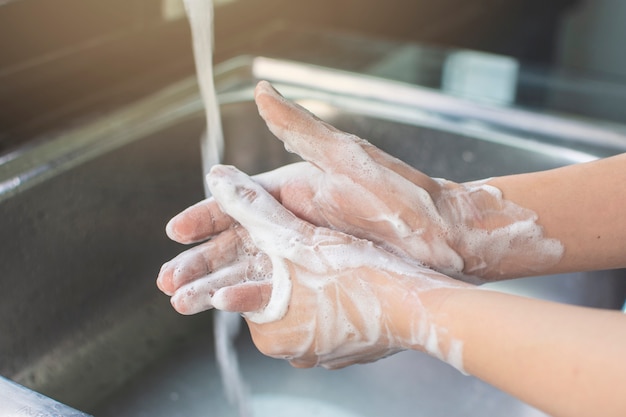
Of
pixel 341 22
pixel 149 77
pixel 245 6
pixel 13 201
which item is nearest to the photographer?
pixel 13 201

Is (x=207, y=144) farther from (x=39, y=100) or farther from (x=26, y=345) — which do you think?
(x=26, y=345)

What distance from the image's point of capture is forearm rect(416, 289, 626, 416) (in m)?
0.48

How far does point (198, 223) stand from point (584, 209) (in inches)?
15.9

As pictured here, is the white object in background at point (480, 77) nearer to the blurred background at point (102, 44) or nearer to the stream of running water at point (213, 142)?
the blurred background at point (102, 44)

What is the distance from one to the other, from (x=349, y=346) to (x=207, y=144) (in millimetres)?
502

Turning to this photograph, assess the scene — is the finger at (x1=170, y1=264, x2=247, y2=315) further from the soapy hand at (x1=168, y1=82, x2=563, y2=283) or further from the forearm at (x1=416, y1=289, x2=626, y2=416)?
the forearm at (x1=416, y1=289, x2=626, y2=416)

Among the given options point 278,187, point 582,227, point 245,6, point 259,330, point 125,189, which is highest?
point 245,6

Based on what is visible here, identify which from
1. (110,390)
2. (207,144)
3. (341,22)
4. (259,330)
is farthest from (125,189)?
(341,22)

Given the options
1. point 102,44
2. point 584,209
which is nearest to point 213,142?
point 102,44

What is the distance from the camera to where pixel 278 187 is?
733 mm

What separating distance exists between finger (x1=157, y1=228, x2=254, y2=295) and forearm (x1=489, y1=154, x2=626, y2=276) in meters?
→ 0.29

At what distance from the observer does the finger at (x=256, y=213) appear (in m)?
0.64

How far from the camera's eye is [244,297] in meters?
0.62

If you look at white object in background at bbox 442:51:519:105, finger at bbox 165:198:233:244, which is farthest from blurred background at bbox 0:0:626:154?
finger at bbox 165:198:233:244
